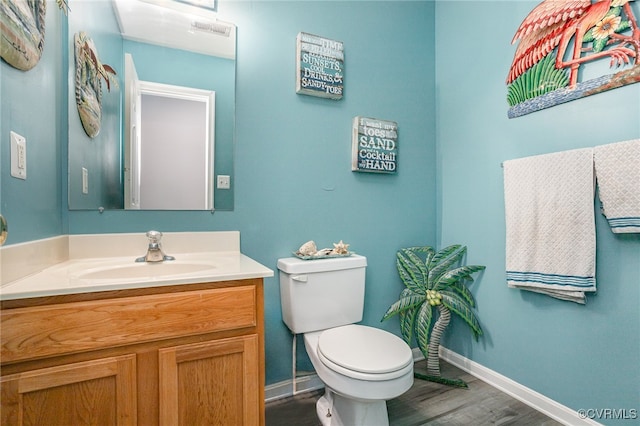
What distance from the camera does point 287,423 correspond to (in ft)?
4.67

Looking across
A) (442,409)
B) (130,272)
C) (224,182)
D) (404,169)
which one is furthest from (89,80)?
(442,409)

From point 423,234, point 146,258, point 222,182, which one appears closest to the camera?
point 146,258

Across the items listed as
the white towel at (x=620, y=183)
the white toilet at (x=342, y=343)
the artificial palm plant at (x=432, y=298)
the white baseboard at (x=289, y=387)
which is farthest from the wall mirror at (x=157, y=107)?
the white towel at (x=620, y=183)

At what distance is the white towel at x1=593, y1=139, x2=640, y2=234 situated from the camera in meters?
1.16

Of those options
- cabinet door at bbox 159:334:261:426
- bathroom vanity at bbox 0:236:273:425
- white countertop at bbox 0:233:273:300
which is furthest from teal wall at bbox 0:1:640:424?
cabinet door at bbox 159:334:261:426

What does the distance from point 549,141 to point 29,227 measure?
217 cm

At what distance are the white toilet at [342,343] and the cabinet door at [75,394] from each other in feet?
2.28

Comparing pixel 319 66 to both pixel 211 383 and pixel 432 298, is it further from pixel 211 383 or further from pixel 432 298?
pixel 211 383

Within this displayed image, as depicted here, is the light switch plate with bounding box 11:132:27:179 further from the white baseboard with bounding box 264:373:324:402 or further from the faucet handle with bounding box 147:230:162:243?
the white baseboard with bounding box 264:373:324:402

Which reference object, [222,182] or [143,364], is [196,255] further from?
[143,364]

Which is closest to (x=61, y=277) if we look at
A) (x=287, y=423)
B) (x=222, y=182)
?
(x=222, y=182)

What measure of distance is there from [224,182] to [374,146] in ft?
3.02

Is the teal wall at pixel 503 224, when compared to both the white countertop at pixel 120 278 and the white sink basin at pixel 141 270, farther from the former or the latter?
the white sink basin at pixel 141 270

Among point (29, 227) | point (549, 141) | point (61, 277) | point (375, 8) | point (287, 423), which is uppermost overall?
point (375, 8)
